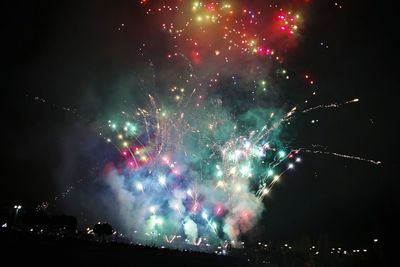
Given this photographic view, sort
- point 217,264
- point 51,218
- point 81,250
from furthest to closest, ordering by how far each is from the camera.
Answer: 1. point 51,218
2. point 217,264
3. point 81,250

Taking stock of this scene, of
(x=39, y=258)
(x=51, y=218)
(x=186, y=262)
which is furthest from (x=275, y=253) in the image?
(x=39, y=258)

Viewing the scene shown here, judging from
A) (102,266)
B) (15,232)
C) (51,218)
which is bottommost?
(102,266)

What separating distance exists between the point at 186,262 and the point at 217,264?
3990mm

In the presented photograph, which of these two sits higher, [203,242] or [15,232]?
[203,242]

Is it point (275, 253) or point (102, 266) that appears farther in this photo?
point (275, 253)

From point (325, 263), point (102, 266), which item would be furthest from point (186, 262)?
point (325, 263)

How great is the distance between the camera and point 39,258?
81.0ft

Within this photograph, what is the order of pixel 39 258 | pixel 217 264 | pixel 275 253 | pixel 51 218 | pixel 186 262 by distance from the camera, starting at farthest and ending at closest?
pixel 275 253, pixel 51 218, pixel 217 264, pixel 186 262, pixel 39 258

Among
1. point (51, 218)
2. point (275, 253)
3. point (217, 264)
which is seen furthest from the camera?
point (275, 253)

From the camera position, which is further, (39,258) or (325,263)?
(325,263)

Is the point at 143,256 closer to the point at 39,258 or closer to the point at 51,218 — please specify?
the point at 39,258

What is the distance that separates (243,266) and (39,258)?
76.6 ft

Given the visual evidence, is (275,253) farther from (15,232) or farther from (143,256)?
(15,232)

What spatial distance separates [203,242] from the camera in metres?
59.8
